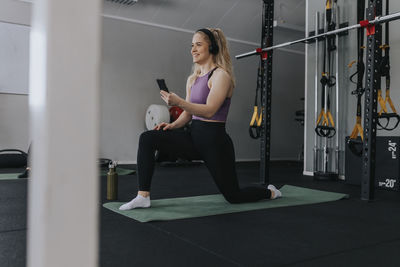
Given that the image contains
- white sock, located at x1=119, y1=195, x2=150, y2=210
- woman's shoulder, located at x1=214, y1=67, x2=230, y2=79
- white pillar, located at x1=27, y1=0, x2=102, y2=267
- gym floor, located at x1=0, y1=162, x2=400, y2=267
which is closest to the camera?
white pillar, located at x1=27, y1=0, x2=102, y2=267

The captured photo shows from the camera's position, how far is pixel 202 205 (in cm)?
267

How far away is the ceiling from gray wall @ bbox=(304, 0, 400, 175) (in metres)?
1.91

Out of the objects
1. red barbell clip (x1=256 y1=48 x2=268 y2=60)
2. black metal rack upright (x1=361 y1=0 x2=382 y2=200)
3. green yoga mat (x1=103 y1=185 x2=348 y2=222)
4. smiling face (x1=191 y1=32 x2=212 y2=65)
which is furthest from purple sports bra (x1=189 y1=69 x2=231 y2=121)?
red barbell clip (x1=256 y1=48 x2=268 y2=60)

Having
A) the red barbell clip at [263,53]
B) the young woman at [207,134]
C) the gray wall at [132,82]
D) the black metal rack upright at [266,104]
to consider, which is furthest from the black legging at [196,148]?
the gray wall at [132,82]

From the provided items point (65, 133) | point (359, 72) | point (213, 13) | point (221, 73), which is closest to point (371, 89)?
point (359, 72)

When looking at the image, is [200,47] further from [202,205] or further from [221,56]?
[202,205]

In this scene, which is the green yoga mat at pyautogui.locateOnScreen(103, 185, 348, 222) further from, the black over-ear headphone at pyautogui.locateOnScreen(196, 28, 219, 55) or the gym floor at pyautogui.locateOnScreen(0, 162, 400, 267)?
the black over-ear headphone at pyautogui.locateOnScreen(196, 28, 219, 55)

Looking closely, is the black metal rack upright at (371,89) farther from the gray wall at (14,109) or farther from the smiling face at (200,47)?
the gray wall at (14,109)

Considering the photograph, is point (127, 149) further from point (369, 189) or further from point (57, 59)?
point (57, 59)

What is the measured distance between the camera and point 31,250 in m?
0.42

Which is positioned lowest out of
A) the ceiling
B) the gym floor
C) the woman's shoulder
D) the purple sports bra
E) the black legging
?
the gym floor

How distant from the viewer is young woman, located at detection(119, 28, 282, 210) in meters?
2.41

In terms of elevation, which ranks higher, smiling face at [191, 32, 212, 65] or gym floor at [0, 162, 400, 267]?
smiling face at [191, 32, 212, 65]

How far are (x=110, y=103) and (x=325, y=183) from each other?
3.87 m
